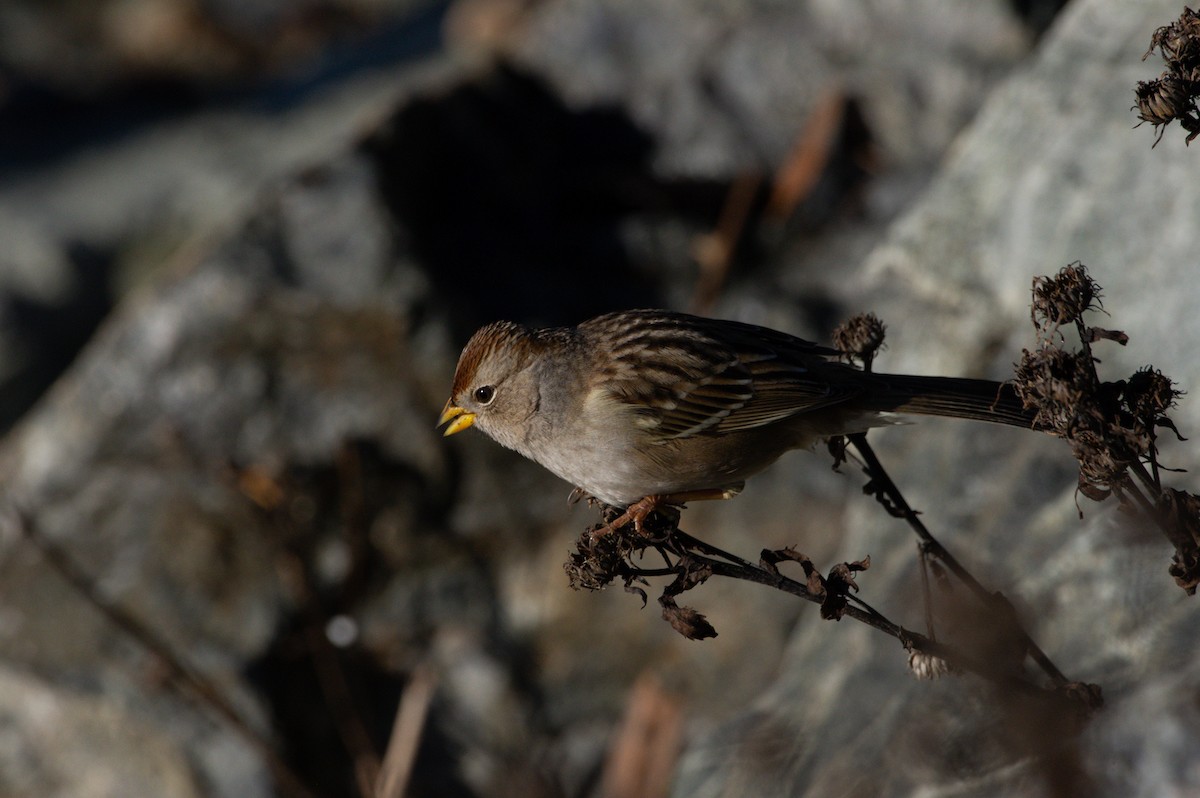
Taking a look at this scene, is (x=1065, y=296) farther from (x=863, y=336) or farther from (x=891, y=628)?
(x=891, y=628)

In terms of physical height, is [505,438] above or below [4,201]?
below

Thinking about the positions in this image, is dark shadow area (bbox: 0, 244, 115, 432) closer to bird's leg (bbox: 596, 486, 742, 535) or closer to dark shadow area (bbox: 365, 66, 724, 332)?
dark shadow area (bbox: 365, 66, 724, 332)

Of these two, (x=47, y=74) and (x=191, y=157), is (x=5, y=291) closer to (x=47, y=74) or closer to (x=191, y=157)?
(x=191, y=157)

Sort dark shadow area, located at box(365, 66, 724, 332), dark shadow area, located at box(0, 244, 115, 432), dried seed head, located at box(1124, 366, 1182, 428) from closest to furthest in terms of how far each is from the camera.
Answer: dried seed head, located at box(1124, 366, 1182, 428) < dark shadow area, located at box(365, 66, 724, 332) < dark shadow area, located at box(0, 244, 115, 432)

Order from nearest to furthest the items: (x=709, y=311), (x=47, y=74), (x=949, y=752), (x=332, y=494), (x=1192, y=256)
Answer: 1. (x=949, y=752)
2. (x=1192, y=256)
3. (x=332, y=494)
4. (x=709, y=311)
5. (x=47, y=74)

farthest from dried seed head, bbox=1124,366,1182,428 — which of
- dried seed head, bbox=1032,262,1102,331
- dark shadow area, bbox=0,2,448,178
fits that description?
dark shadow area, bbox=0,2,448,178

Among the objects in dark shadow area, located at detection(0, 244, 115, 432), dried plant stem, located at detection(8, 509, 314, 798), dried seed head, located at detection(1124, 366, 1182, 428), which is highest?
dark shadow area, located at detection(0, 244, 115, 432)

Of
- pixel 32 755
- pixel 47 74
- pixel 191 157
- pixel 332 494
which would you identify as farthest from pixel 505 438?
pixel 47 74
